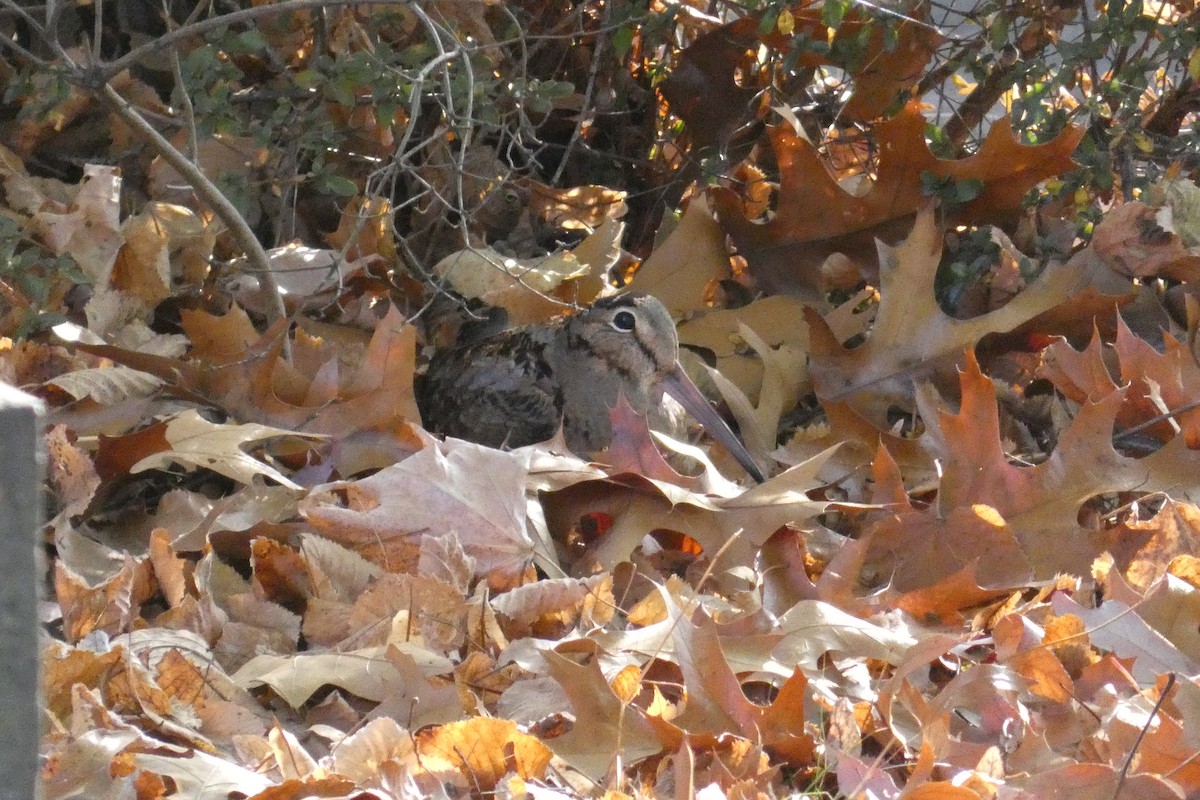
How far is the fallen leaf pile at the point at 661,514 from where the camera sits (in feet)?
7.43

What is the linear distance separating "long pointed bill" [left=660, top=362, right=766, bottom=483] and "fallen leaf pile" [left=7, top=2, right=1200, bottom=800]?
6 centimetres

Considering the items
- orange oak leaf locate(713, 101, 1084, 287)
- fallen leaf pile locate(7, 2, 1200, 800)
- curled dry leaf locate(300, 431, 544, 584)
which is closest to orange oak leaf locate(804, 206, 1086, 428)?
fallen leaf pile locate(7, 2, 1200, 800)

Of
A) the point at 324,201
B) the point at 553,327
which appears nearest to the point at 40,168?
the point at 324,201

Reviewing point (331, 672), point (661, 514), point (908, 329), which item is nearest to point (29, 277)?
point (331, 672)

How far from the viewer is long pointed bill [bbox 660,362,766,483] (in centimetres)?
378

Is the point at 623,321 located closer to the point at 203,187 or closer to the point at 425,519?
the point at 203,187

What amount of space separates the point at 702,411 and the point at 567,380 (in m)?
0.49

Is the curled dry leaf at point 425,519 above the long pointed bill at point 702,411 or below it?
above

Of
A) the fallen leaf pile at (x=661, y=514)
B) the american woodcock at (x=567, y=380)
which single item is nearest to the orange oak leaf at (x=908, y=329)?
the fallen leaf pile at (x=661, y=514)

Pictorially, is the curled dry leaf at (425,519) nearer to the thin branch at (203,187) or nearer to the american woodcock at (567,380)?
the thin branch at (203,187)

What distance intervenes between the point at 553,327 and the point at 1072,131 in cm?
160

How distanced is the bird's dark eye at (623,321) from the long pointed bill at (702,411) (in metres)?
0.17

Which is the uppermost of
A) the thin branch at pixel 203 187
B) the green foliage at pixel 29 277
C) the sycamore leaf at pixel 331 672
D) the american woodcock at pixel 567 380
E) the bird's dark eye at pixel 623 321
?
the thin branch at pixel 203 187

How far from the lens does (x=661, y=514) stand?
295cm
